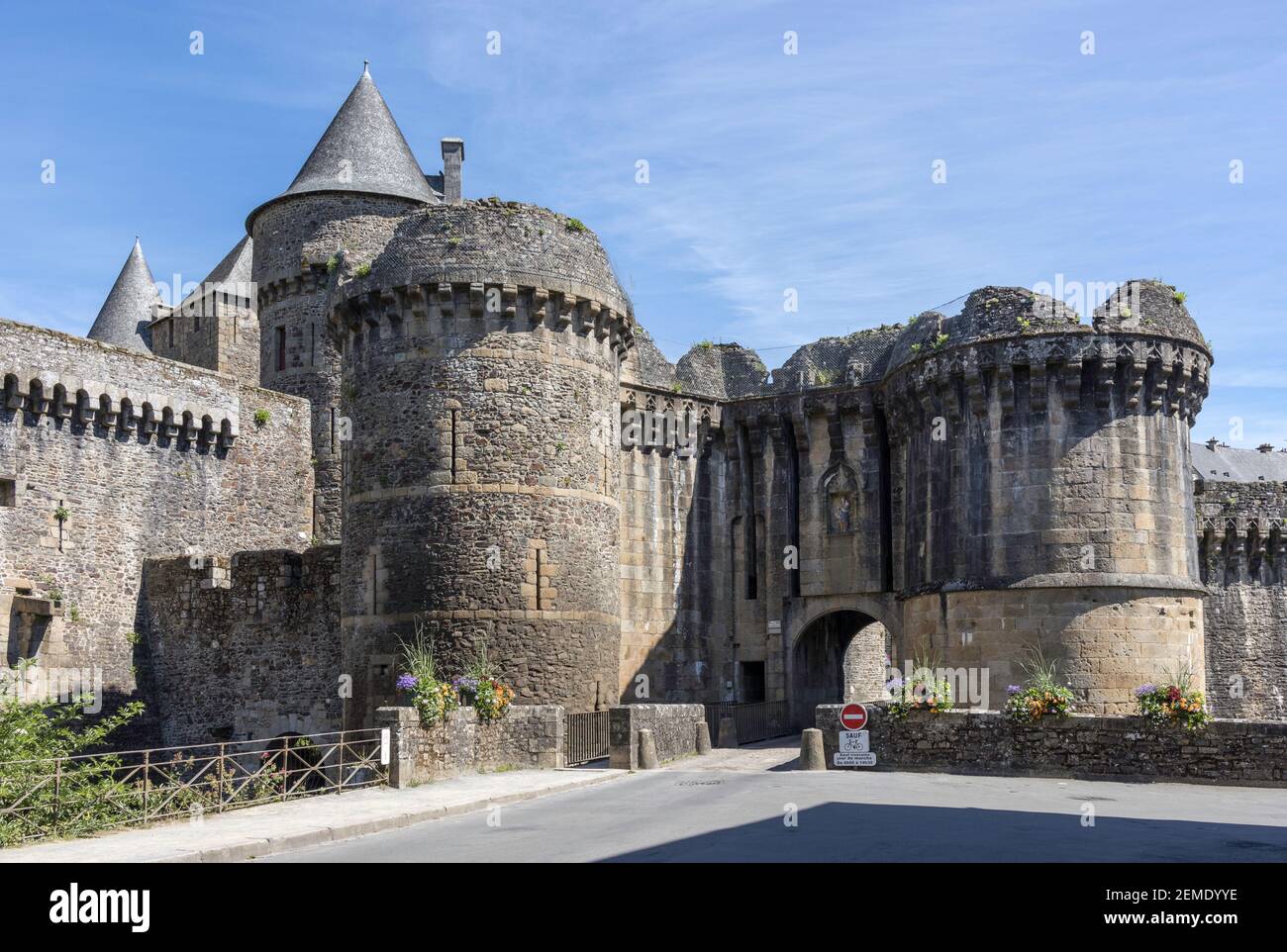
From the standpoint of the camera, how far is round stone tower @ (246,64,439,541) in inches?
1369

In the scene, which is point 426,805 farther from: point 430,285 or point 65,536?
point 65,536

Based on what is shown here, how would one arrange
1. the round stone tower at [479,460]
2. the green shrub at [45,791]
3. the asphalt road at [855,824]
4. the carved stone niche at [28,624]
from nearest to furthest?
the asphalt road at [855,824] → the green shrub at [45,791] → the round stone tower at [479,460] → the carved stone niche at [28,624]

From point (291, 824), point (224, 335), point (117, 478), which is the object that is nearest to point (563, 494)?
point (291, 824)

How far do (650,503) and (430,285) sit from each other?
25.5 ft

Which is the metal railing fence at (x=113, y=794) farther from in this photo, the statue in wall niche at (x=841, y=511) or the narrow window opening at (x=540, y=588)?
the statue in wall niche at (x=841, y=511)

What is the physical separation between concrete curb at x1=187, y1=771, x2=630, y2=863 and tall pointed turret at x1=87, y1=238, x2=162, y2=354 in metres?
29.8

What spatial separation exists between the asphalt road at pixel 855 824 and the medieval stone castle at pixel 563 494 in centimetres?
583

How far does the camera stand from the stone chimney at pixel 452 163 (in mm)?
37656

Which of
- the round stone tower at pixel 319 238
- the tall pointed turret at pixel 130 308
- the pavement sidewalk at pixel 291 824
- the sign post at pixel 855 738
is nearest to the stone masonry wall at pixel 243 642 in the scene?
the round stone tower at pixel 319 238

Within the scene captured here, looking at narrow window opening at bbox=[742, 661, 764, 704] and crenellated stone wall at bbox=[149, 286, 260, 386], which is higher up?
crenellated stone wall at bbox=[149, 286, 260, 386]

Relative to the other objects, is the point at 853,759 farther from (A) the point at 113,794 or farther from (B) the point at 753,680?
(A) the point at 113,794

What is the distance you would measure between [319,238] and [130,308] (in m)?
11.8

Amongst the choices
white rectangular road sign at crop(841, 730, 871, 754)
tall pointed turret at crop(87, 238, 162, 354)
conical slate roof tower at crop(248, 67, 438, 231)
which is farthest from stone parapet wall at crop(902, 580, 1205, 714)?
tall pointed turret at crop(87, 238, 162, 354)

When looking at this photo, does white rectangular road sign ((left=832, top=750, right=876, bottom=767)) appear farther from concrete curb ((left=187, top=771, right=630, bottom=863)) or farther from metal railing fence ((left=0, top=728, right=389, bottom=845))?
metal railing fence ((left=0, top=728, right=389, bottom=845))
